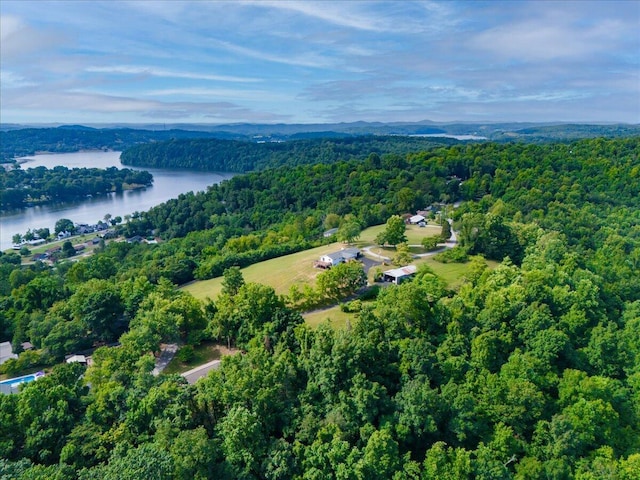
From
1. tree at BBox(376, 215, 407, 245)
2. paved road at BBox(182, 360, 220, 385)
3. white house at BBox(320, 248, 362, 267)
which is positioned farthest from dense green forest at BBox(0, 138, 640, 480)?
white house at BBox(320, 248, 362, 267)

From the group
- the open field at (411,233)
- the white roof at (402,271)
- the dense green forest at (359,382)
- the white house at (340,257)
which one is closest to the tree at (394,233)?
the open field at (411,233)

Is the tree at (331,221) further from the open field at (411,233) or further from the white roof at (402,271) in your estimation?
the white roof at (402,271)

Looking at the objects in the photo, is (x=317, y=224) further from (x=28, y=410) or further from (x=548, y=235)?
(x=28, y=410)

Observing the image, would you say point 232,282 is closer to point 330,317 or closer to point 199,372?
point 199,372

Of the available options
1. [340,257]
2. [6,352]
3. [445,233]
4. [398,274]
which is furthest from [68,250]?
[445,233]

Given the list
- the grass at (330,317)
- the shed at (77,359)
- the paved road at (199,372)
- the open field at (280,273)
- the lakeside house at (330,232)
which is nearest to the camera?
the paved road at (199,372)

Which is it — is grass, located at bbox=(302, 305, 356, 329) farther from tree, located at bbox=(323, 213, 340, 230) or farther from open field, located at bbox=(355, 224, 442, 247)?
tree, located at bbox=(323, 213, 340, 230)
